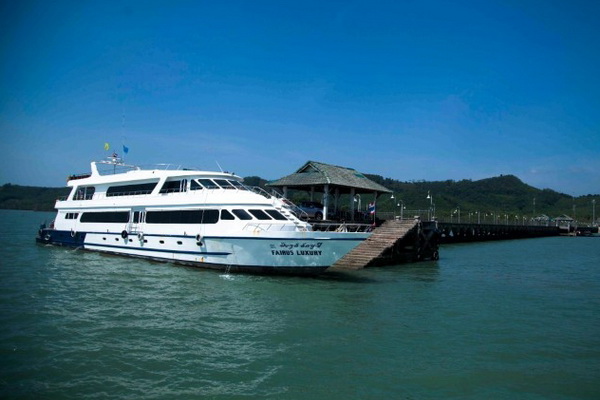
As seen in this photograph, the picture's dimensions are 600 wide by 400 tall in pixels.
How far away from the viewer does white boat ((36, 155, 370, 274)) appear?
1758 cm

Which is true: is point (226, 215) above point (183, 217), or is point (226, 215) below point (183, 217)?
above

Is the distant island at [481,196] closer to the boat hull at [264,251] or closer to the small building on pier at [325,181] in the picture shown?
the small building on pier at [325,181]

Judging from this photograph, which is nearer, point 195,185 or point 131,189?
point 195,185

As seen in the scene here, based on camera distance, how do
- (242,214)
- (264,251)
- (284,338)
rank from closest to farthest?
(284,338), (264,251), (242,214)

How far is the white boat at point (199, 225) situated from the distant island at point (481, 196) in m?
107

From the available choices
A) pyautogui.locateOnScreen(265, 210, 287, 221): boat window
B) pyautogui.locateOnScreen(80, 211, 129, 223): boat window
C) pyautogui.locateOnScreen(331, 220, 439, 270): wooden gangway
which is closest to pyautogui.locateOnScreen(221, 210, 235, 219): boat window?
pyautogui.locateOnScreen(265, 210, 287, 221): boat window

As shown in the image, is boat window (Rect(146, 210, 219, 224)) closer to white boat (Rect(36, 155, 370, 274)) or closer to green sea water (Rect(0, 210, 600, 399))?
white boat (Rect(36, 155, 370, 274))

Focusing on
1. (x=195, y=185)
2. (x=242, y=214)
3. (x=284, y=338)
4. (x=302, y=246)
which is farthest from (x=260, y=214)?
(x=284, y=338)

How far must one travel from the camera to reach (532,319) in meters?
12.8

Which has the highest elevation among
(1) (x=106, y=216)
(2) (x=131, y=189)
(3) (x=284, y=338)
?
(2) (x=131, y=189)

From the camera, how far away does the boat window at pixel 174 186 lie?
21.2 meters

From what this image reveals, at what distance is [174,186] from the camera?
21.7 m

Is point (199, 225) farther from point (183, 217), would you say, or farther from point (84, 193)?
point (84, 193)

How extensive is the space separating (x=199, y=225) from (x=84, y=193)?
12.9 m
